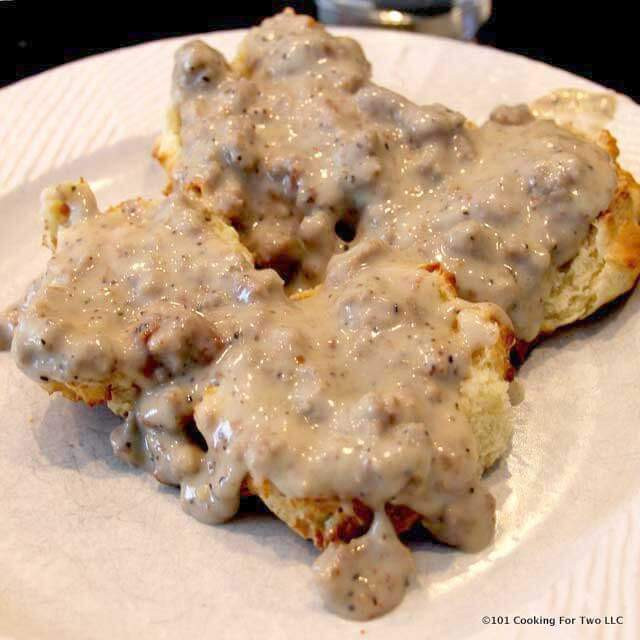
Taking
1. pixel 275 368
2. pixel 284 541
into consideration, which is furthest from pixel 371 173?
pixel 284 541

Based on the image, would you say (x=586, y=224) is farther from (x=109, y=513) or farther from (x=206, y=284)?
(x=109, y=513)

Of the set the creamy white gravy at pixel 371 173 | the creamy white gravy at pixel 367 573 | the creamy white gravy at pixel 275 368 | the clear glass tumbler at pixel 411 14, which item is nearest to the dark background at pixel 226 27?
the clear glass tumbler at pixel 411 14

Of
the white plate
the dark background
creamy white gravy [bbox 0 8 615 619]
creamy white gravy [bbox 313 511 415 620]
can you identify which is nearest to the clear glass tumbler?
the dark background

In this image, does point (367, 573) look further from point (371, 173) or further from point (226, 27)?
point (226, 27)

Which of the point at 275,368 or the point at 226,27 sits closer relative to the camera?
the point at 275,368

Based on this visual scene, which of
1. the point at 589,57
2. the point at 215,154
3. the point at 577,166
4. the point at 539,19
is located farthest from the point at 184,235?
the point at 539,19

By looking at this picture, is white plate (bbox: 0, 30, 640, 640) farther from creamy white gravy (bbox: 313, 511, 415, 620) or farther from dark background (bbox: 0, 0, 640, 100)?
dark background (bbox: 0, 0, 640, 100)

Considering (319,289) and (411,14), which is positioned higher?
(319,289)

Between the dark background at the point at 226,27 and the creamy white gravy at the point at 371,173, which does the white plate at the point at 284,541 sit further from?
the dark background at the point at 226,27
